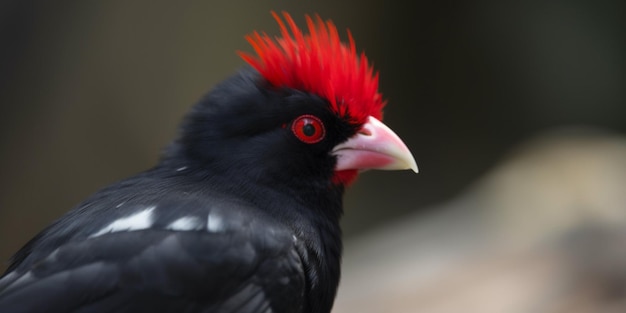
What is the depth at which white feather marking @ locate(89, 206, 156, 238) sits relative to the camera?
3201 mm

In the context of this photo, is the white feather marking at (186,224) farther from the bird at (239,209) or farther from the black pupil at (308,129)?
the black pupil at (308,129)

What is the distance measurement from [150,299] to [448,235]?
14.4 feet

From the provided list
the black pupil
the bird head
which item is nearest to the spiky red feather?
the bird head

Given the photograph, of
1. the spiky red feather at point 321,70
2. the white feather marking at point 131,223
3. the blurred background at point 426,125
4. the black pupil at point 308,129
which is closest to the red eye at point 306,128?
the black pupil at point 308,129

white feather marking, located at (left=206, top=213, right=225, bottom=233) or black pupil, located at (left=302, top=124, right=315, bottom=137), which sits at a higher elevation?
black pupil, located at (left=302, top=124, right=315, bottom=137)

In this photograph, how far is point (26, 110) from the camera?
25.8 feet

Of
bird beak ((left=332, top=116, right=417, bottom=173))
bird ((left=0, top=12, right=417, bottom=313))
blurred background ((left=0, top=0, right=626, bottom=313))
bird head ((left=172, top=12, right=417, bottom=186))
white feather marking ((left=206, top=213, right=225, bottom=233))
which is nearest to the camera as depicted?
bird ((left=0, top=12, right=417, bottom=313))

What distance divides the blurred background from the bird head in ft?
7.86

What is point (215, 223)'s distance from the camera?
3217mm

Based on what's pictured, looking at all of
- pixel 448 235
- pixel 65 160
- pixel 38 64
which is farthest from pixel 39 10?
pixel 448 235

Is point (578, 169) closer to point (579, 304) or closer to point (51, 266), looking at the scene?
point (579, 304)

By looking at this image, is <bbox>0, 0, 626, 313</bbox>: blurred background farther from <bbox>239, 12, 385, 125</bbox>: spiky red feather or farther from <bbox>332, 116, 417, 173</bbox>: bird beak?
<bbox>239, 12, 385, 125</bbox>: spiky red feather

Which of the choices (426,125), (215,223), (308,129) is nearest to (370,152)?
(308,129)

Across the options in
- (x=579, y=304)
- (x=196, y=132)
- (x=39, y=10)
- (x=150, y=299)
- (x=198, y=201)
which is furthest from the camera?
(x=39, y=10)
